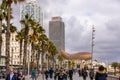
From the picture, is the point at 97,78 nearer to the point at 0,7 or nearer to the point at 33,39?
the point at 0,7

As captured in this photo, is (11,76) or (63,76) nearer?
(11,76)

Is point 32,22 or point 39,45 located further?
point 39,45

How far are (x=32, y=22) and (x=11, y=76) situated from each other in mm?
53125

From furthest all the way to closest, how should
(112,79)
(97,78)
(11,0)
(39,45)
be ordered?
(39,45) → (11,0) → (112,79) → (97,78)

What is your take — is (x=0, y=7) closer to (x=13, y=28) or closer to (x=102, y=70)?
(x=13, y=28)

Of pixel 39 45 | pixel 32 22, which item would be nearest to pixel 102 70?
pixel 32 22

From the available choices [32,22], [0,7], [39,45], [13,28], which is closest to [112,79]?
[0,7]

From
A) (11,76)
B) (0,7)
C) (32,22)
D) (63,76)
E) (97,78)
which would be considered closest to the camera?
(97,78)

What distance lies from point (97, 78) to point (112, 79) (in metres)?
25.5

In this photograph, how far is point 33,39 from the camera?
3297 inches

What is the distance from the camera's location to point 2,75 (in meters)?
64.9

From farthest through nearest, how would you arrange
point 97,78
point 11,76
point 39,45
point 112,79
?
point 39,45
point 112,79
point 11,76
point 97,78

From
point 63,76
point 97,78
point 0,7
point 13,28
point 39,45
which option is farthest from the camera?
point 39,45

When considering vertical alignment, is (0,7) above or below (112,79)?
above
